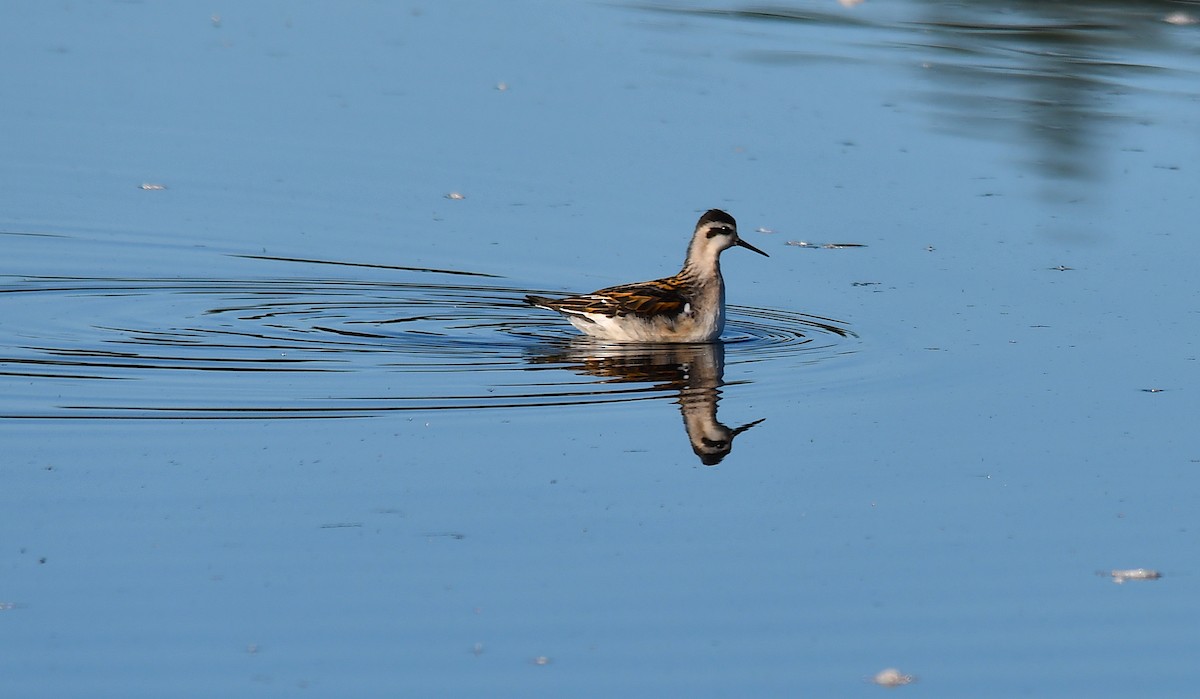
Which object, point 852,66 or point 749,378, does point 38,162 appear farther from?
point 852,66

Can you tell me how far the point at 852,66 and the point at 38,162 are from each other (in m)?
8.50

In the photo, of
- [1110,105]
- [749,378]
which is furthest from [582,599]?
[1110,105]

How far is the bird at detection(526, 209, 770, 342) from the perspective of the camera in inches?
447

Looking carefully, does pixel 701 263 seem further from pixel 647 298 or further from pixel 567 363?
pixel 567 363

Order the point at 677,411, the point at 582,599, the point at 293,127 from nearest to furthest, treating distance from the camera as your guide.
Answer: the point at 582,599 < the point at 677,411 < the point at 293,127

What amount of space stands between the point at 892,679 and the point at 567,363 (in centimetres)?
484

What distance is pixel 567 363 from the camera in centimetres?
1082

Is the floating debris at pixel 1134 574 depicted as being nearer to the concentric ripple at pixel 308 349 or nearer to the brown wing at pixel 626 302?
the concentric ripple at pixel 308 349

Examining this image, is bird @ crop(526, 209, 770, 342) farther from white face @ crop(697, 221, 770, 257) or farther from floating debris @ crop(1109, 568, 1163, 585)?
floating debris @ crop(1109, 568, 1163, 585)

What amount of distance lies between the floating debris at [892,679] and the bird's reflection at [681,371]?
95.9 inches

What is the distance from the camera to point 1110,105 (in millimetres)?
18031

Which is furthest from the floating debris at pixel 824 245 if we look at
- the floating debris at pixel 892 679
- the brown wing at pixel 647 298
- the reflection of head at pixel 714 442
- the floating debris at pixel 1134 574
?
the floating debris at pixel 892 679

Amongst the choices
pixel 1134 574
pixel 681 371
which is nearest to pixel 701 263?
pixel 681 371

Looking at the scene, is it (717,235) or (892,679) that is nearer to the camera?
(892,679)
